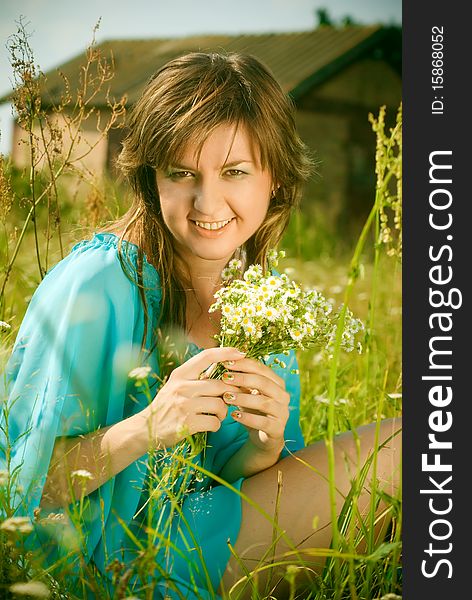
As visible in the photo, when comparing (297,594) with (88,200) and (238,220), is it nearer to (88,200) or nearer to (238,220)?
(238,220)

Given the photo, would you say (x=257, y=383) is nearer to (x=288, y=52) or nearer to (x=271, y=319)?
(x=271, y=319)

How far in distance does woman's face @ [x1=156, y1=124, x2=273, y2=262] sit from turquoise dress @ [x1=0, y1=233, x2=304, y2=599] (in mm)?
165

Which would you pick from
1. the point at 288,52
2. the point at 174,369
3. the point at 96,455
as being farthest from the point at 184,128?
the point at 288,52

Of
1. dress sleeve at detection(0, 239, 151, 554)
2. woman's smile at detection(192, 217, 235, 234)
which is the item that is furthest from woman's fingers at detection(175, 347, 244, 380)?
woman's smile at detection(192, 217, 235, 234)

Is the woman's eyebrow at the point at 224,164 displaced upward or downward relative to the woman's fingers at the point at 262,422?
upward

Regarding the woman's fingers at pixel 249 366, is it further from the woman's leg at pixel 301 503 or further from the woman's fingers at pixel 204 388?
the woman's leg at pixel 301 503

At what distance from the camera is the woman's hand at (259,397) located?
1.76 m

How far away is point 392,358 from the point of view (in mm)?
3318

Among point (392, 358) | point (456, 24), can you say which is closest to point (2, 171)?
point (456, 24)

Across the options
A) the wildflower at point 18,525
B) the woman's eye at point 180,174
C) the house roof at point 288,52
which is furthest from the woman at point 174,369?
the house roof at point 288,52

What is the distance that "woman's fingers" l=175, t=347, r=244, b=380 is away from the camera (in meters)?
1.70

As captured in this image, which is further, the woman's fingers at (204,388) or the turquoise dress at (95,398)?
the turquoise dress at (95,398)

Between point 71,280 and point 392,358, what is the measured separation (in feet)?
5.68

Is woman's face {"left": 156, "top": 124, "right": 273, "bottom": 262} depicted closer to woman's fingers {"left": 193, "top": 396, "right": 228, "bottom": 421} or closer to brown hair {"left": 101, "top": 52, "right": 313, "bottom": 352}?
brown hair {"left": 101, "top": 52, "right": 313, "bottom": 352}
